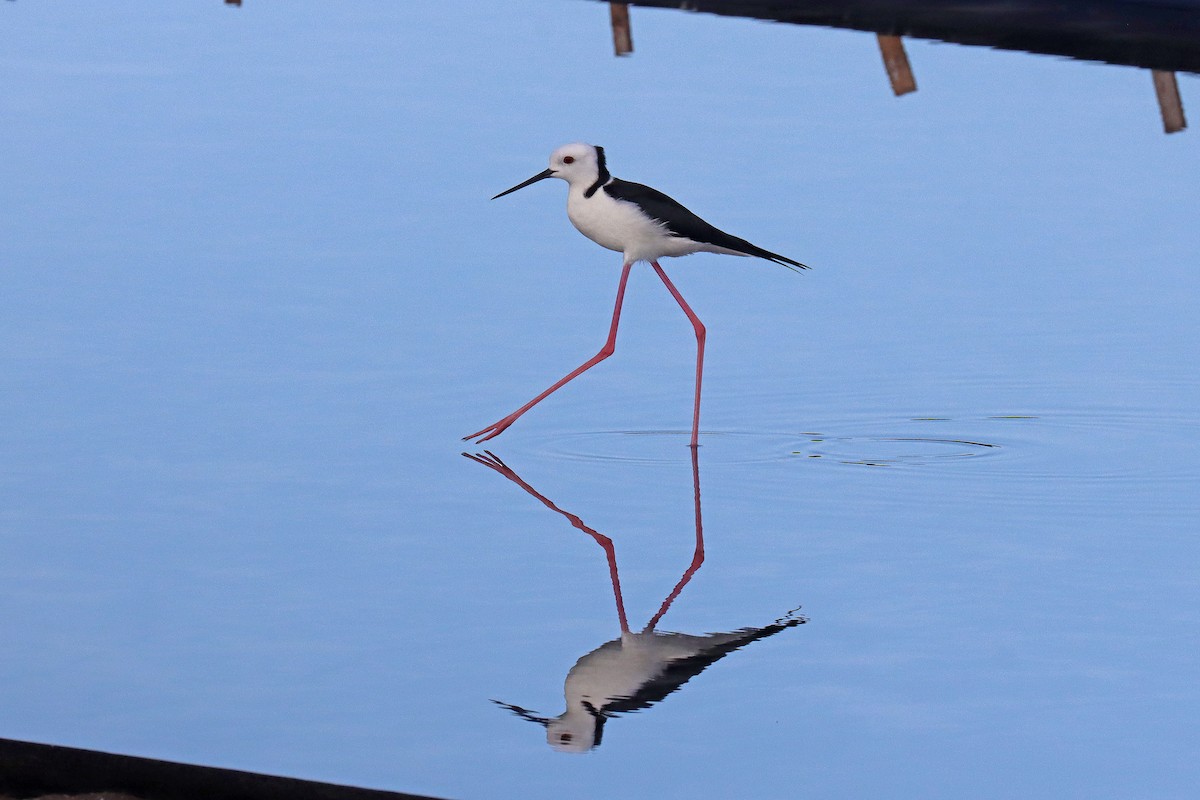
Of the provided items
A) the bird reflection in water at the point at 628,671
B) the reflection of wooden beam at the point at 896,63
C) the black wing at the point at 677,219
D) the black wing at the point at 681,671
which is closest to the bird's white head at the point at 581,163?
the black wing at the point at 677,219

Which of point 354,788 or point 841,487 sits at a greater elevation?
point 841,487

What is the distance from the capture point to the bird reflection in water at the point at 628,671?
4094 mm

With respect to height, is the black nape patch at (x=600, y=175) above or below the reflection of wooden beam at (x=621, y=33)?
below

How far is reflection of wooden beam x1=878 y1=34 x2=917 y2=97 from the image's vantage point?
8.82 metres

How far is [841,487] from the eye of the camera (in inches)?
255

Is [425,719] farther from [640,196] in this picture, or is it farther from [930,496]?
[640,196]

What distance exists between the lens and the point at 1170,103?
8.47 meters

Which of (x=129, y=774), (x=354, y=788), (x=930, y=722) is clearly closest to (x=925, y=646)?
(x=930, y=722)

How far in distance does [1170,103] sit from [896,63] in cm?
130

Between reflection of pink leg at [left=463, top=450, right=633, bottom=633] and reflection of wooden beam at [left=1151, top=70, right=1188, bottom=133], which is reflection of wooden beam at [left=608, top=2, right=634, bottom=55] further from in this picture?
reflection of pink leg at [left=463, top=450, right=633, bottom=633]

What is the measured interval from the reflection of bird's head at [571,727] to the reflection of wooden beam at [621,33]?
324 inches

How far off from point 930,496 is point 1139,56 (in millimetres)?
3266

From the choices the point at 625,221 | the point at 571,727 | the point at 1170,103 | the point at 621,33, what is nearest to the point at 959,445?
the point at 625,221

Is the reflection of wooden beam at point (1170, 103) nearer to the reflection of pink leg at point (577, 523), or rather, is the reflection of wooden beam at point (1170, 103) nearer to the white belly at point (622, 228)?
the white belly at point (622, 228)
